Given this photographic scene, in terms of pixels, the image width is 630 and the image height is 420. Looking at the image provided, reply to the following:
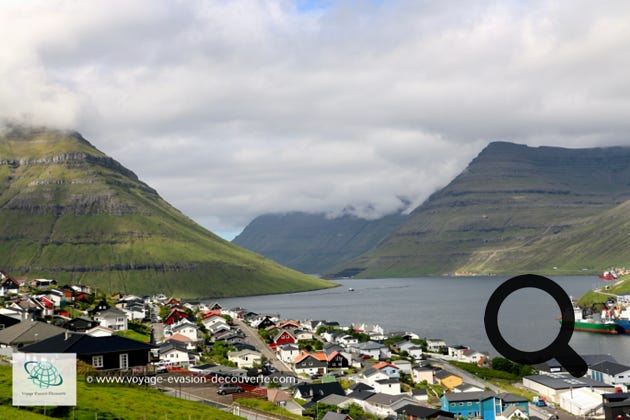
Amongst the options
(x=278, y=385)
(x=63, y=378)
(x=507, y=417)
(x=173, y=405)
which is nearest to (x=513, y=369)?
(x=507, y=417)

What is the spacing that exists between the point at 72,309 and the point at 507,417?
2960 inches

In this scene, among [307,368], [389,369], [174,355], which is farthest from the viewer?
[307,368]

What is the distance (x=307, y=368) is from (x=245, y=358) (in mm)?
8608

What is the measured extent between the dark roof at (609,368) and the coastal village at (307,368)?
0.55 feet

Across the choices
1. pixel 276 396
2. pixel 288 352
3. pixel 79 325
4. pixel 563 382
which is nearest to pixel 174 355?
pixel 79 325

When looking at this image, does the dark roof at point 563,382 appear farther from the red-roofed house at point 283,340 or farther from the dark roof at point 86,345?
the dark roof at point 86,345

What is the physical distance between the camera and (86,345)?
1631 inches

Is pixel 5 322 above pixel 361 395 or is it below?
above

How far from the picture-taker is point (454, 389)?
238ft

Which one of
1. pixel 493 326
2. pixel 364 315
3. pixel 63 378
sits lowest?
pixel 364 315

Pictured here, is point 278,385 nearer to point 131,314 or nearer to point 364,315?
point 131,314

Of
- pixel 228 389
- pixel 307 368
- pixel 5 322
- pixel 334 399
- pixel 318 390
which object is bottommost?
pixel 307 368

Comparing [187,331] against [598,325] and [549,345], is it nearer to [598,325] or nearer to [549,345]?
[549,345]

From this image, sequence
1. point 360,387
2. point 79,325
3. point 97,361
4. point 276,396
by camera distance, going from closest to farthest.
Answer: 1. point 97,361
2. point 276,396
3. point 360,387
4. point 79,325
